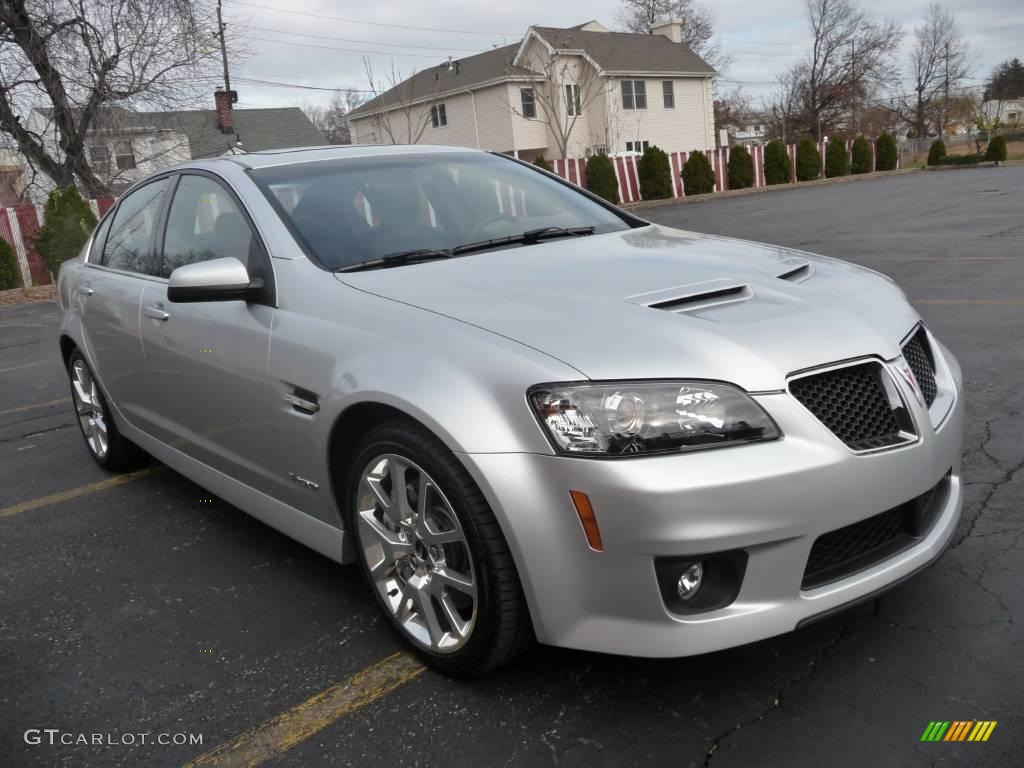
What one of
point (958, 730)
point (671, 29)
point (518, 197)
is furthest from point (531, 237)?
point (671, 29)

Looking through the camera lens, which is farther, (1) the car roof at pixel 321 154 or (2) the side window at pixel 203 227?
(1) the car roof at pixel 321 154

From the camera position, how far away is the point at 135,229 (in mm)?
4629

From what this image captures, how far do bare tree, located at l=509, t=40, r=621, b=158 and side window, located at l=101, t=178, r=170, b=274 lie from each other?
36486 millimetres

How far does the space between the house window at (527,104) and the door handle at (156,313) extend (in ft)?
130

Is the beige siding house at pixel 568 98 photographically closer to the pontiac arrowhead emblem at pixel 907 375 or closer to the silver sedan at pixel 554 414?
the silver sedan at pixel 554 414

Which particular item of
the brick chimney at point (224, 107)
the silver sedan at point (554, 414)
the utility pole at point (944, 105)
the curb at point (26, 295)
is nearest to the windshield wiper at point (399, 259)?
the silver sedan at point (554, 414)

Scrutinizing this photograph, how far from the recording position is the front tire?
2465 mm

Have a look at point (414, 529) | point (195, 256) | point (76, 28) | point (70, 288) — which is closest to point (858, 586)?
point (414, 529)

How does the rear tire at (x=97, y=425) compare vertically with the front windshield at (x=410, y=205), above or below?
below

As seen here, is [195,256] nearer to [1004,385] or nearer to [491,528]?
[491,528]

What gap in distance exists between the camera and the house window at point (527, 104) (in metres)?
41.8

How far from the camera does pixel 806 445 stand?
2.30m

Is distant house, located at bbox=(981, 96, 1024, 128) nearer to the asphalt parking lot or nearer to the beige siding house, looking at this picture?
the beige siding house

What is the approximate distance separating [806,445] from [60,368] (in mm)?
8134
